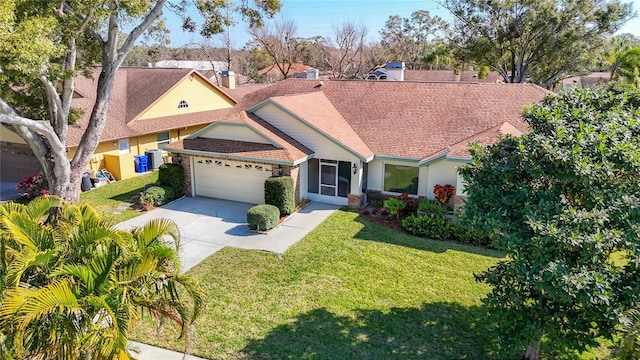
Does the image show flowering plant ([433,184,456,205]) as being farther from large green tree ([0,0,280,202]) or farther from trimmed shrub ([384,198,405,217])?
large green tree ([0,0,280,202])

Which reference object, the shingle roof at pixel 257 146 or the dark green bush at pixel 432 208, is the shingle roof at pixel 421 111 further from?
the dark green bush at pixel 432 208

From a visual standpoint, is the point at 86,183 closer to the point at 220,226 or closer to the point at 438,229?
the point at 220,226

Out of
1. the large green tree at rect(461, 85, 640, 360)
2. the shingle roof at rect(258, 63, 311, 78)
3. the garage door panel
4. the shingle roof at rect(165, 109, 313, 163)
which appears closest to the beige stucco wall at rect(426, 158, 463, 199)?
the shingle roof at rect(165, 109, 313, 163)

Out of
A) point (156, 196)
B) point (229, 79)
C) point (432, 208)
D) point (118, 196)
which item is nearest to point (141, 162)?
point (118, 196)

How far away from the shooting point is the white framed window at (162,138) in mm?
26438

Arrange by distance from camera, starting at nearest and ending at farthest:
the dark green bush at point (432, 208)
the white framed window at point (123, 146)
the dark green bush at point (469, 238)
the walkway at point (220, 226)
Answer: the walkway at point (220, 226)
the dark green bush at point (469, 238)
the dark green bush at point (432, 208)
the white framed window at point (123, 146)

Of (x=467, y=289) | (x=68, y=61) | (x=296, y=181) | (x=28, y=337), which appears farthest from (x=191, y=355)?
(x=68, y=61)

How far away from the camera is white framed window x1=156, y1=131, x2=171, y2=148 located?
86.7 feet

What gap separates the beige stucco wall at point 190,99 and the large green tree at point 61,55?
9069 millimetres

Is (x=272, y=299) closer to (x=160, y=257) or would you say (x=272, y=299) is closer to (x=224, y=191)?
(x=160, y=257)

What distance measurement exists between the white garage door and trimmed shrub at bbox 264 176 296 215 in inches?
47.5

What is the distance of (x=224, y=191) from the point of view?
1975 centimetres

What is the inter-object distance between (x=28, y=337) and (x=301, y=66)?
66890mm

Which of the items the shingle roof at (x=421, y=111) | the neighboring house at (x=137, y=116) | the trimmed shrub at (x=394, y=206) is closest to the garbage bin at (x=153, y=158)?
the neighboring house at (x=137, y=116)
